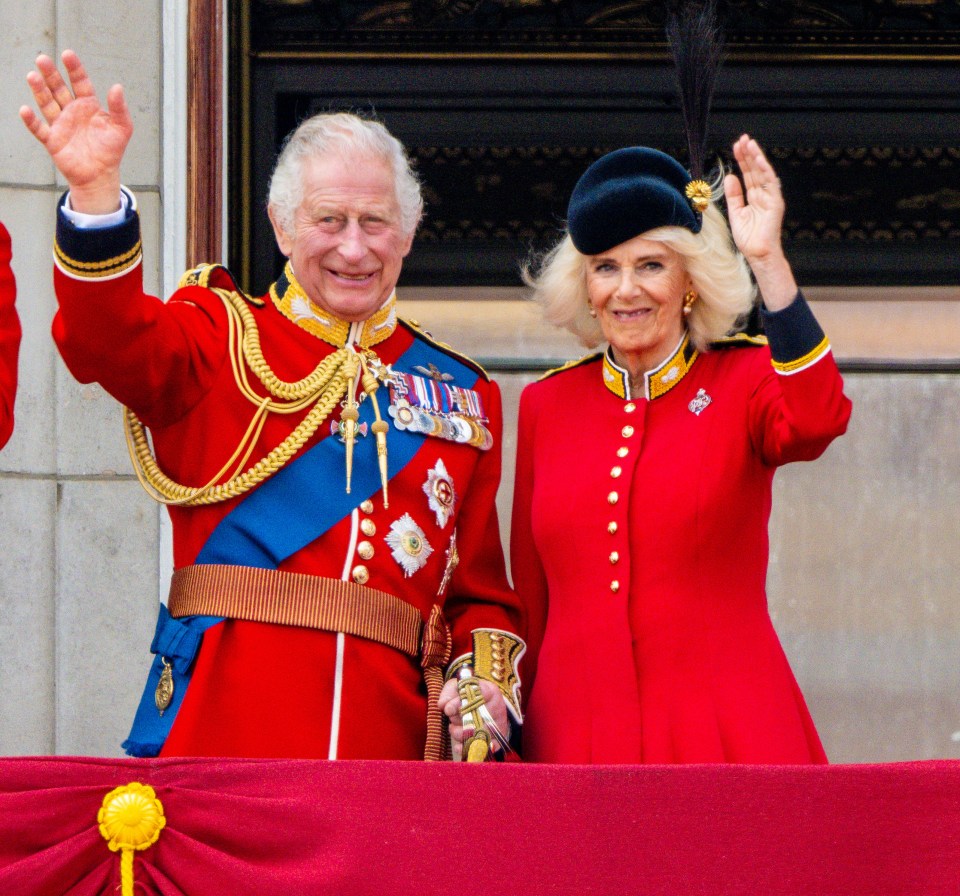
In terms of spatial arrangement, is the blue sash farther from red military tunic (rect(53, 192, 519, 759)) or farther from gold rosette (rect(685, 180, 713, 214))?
gold rosette (rect(685, 180, 713, 214))

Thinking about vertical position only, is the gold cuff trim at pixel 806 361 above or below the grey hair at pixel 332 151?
below

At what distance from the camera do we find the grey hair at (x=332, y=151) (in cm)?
285

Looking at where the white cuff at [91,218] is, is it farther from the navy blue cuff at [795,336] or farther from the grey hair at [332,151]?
the navy blue cuff at [795,336]

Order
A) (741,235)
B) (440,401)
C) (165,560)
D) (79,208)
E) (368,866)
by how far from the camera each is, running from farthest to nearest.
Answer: (165,560) < (440,401) < (741,235) < (79,208) < (368,866)

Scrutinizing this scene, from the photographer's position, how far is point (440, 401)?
2928mm

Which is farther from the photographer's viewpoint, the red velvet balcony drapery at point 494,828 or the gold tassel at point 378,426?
the gold tassel at point 378,426

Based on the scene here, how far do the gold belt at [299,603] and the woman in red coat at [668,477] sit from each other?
0.26 m

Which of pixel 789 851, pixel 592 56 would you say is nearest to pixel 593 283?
pixel 789 851

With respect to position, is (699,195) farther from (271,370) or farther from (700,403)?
(271,370)

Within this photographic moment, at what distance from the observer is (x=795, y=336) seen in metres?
2.56

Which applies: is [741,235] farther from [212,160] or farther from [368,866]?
[212,160]

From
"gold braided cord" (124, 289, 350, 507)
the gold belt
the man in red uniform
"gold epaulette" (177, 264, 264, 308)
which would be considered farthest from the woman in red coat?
"gold epaulette" (177, 264, 264, 308)

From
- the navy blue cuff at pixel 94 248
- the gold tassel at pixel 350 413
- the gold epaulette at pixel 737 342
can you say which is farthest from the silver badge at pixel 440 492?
the navy blue cuff at pixel 94 248

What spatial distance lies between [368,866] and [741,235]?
1.07 m
